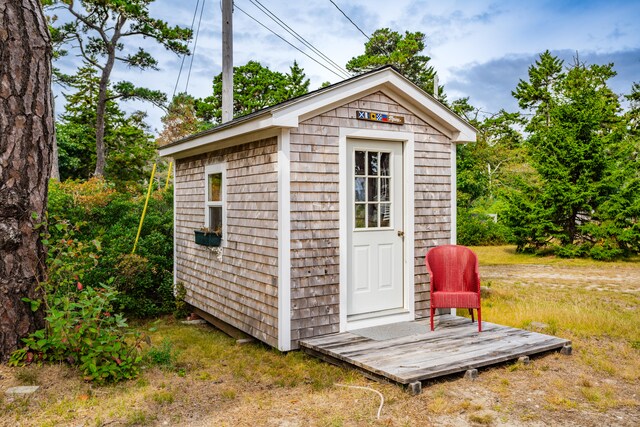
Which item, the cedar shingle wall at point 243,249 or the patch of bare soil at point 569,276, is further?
the patch of bare soil at point 569,276

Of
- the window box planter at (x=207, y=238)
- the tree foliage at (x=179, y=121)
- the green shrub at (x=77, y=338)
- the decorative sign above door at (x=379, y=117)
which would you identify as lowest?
the green shrub at (x=77, y=338)

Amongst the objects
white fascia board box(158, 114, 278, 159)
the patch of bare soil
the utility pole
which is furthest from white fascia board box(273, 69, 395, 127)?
the patch of bare soil

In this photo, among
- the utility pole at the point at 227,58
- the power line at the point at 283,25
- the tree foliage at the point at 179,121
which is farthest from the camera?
the tree foliage at the point at 179,121

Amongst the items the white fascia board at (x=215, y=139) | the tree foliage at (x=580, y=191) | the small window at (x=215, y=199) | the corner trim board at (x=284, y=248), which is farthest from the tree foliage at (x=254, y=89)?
the corner trim board at (x=284, y=248)

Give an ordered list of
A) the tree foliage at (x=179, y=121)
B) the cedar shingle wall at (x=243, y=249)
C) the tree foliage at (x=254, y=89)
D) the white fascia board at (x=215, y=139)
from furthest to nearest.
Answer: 1. the tree foliage at (x=254, y=89)
2. the tree foliage at (x=179, y=121)
3. the cedar shingle wall at (x=243, y=249)
4. the white fascia board at (x=215, y=139)

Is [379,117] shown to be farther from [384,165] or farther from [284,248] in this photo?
[284,248]

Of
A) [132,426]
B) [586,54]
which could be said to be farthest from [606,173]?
[586,54]

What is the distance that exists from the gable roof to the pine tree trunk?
192 cm

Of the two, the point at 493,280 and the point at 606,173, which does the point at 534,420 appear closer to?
the point at 493,280

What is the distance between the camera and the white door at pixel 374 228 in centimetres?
549

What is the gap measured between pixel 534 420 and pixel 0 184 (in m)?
4.38

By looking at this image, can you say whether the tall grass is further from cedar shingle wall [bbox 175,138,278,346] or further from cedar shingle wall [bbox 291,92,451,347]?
cedar shingle wall [bbox 175,138,278,346]

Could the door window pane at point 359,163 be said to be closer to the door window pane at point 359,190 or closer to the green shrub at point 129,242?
the door window pane at point 359,190

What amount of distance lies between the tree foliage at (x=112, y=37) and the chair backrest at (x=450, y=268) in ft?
54.1
